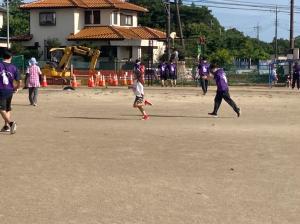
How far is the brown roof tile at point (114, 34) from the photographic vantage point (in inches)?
2125

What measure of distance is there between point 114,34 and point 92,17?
5.24 meters

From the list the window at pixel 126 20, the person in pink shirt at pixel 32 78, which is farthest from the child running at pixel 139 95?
the window at pixel 126 20

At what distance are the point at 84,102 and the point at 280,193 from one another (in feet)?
51.9

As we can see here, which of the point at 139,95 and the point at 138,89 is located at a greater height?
the point at 138,89

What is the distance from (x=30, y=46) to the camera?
5881 centimetres

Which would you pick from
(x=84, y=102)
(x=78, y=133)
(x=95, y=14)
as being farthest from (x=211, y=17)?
(x=78, y=133)

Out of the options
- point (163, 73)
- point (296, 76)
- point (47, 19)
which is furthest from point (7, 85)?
point (47, 19)

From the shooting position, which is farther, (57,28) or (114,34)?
(57,28)

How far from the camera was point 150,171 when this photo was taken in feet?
27.6

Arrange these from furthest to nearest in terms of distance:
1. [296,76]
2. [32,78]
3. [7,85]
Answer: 1. [296,76]
2. [32,78]
3. [7,85]

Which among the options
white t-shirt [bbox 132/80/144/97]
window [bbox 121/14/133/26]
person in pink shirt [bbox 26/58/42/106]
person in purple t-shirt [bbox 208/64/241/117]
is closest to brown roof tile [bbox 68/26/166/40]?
window [bbox 121/14/133/26]

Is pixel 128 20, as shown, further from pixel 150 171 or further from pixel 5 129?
pixel 150 171

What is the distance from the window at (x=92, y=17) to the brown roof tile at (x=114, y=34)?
1152 mm

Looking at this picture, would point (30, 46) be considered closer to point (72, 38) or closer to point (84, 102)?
point (72, 38)
